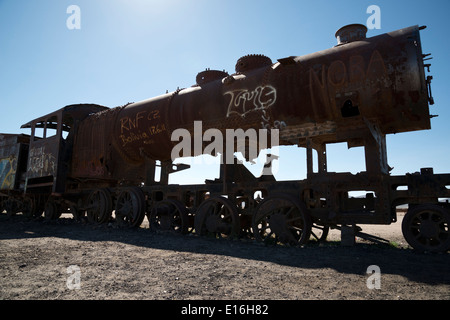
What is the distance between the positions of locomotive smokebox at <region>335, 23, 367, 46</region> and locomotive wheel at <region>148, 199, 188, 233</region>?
5.20m

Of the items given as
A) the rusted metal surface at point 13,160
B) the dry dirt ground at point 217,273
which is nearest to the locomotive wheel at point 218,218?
the dry dirt ground at point 217,273

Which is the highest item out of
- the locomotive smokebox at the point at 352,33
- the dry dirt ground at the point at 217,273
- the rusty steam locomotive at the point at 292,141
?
the locomotive smokebox at the point at 352,33

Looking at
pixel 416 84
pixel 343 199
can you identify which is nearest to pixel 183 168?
pixel 343 199

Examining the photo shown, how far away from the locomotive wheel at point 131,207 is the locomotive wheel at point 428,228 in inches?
247

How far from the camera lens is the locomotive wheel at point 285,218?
5316mm

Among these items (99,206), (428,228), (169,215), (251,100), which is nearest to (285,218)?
(428,228)

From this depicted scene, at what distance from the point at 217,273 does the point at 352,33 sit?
17.5 feet

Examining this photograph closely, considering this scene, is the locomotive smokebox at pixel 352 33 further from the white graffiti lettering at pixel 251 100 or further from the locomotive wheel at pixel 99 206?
the locomotive wheel at pixel 99 206

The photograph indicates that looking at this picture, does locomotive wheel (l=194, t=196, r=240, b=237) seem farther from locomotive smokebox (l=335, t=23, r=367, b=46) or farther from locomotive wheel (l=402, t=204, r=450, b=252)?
locomotive smokebox (l=335, t=23, r=367, b=46)

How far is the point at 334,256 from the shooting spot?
14.2 feet

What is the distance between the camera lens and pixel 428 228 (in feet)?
14.8

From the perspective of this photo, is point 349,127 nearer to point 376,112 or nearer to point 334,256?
point 376,112

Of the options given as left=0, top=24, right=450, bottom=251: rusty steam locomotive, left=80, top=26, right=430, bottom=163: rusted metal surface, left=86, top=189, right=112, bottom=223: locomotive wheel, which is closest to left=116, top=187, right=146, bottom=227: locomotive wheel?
left=0, top=24, right=450, bottom=251: rusty steam locomotive

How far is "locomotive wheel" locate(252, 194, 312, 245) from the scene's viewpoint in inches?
209
